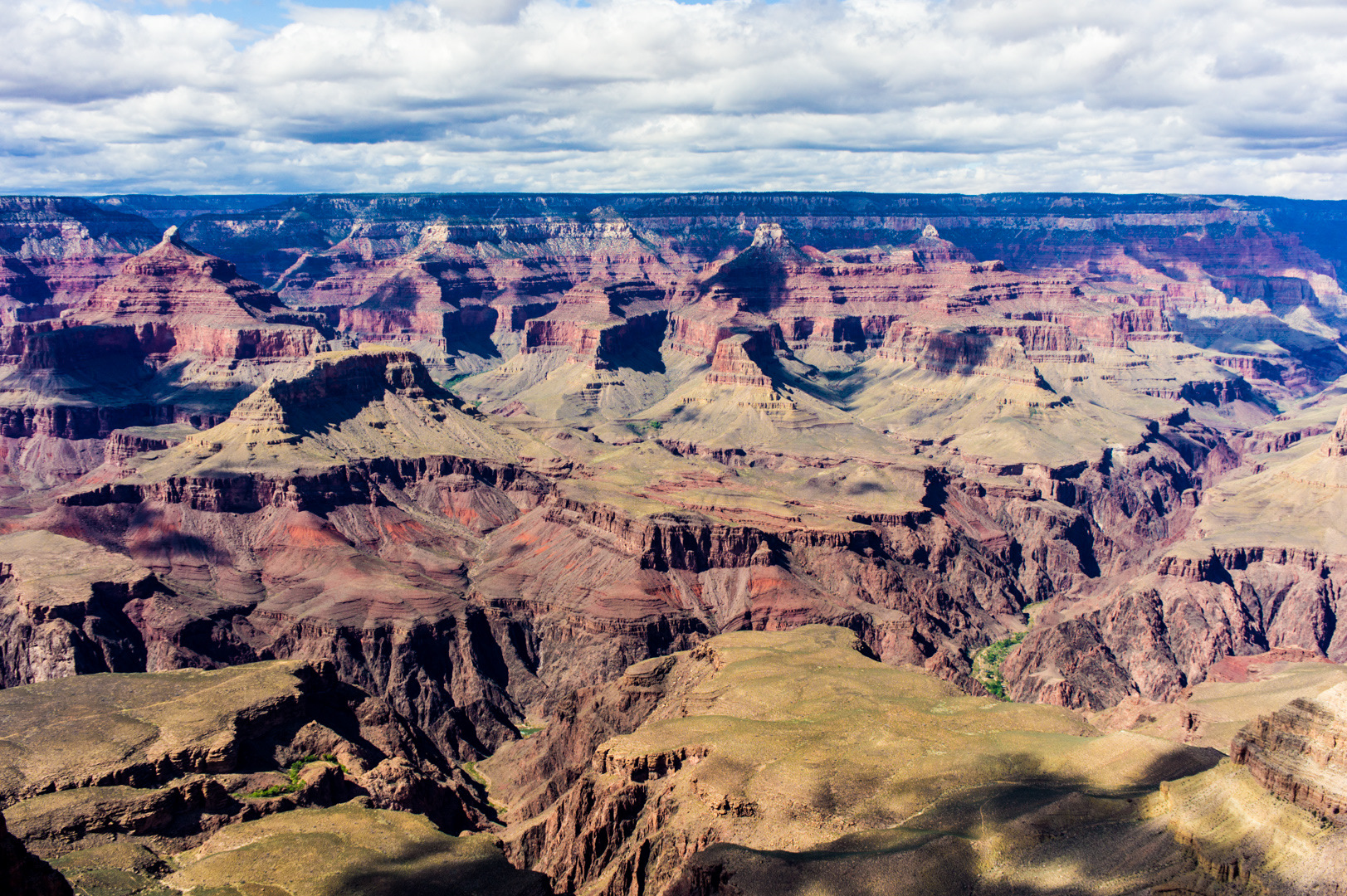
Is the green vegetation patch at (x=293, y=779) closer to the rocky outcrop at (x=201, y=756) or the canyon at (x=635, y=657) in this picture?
the rocky outcrop at (x=201, y=756)

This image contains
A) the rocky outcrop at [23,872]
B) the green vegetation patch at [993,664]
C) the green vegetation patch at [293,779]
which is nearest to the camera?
the rocky outcrop at [23,872]

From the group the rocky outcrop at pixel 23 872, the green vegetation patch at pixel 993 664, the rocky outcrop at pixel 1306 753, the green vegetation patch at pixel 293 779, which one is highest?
the rocky outcrop at pixel 1306 753

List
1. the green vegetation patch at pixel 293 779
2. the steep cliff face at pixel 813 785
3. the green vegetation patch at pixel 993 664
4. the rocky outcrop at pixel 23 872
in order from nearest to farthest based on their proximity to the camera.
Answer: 1. the rocky outcrop at pixel 23 872
2. the steep cliff face at pixel 813 785
3. the green vegetation patch at pixel 293 779
4. the green vegetation patch at pixel 993 664

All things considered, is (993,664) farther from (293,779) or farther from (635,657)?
(293,779)

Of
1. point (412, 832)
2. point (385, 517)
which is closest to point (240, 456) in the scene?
point (385, 517)

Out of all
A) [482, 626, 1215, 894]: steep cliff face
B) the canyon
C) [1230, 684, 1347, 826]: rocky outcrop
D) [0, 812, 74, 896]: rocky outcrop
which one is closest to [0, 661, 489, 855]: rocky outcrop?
the canyon

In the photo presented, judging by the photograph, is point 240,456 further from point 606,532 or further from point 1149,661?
point 1149,661

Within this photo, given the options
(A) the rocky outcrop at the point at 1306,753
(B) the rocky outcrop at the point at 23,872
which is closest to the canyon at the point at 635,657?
(A) the rocky outcrop at the point at 1306,753

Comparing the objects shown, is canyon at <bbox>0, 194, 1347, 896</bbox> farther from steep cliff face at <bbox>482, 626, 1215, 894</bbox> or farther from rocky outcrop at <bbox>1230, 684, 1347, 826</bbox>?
steep cliff face at <bbox>482, 626, 1215, 894</bbox>
